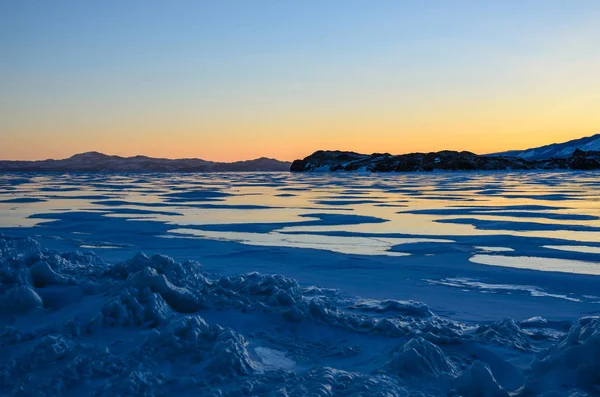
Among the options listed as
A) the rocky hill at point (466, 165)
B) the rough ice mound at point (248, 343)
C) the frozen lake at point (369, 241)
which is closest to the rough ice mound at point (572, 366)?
the rough ice mound at point (248, 343)

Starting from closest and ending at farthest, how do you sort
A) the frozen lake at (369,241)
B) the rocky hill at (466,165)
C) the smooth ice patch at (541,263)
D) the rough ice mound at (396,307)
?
the rough ice mound at (396,307), the frozen lake at (369,241), the smooth ice patch at (541,263), the rocky hill at (466,165)

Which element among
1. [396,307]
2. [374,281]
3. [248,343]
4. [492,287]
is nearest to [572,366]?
[396,307]

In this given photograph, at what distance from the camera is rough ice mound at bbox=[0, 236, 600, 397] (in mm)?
2814

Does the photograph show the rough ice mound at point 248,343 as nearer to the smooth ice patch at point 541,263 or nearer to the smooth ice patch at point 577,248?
the smooth ice patch at point 541,263

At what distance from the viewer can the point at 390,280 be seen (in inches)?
220

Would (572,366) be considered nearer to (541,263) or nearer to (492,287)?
(492,287)

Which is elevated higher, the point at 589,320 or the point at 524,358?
the point at 589,320

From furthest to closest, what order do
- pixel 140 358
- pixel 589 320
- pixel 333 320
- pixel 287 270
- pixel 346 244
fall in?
pixel 346 244 → pixel 287 270 → pixel 333 320 → pixel 589 320 → pixel 140 358

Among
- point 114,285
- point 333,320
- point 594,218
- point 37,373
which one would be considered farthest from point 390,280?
point 594,218

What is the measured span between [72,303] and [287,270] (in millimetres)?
2624

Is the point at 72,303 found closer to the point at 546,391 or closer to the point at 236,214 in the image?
the point at 546,391

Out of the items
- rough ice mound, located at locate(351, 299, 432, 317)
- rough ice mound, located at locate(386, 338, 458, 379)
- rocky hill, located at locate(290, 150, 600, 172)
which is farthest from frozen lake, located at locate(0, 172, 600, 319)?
rocky hill, located at locate(290, 150, 600, 172)

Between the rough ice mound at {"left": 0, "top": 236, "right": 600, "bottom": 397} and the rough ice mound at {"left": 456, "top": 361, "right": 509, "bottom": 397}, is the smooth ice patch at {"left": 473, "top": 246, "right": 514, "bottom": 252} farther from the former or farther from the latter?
the rough ice mound at {"left": 456, "top": 361, "right": 509, "bottom": 397}

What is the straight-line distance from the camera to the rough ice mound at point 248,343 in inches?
111
